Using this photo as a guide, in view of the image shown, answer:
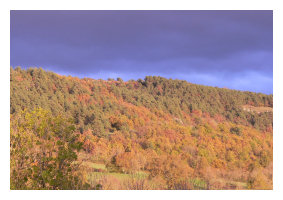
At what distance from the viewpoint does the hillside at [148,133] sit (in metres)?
8.48

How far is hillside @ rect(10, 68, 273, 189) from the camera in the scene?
8484mm

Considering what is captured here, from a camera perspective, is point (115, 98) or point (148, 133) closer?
point (148, 133)

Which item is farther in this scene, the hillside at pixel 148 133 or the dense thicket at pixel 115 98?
the dense thicket at pixel 115 98

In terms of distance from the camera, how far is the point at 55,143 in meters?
5.02

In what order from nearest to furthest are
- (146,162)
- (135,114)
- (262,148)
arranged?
(146,162) < (262,148) < (135,114)

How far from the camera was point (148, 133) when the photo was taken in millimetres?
16922

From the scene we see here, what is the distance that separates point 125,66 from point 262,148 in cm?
1179

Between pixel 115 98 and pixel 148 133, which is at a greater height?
pixel 115 98

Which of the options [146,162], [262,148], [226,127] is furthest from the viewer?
[226,127]

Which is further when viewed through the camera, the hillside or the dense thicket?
the dense thicket
